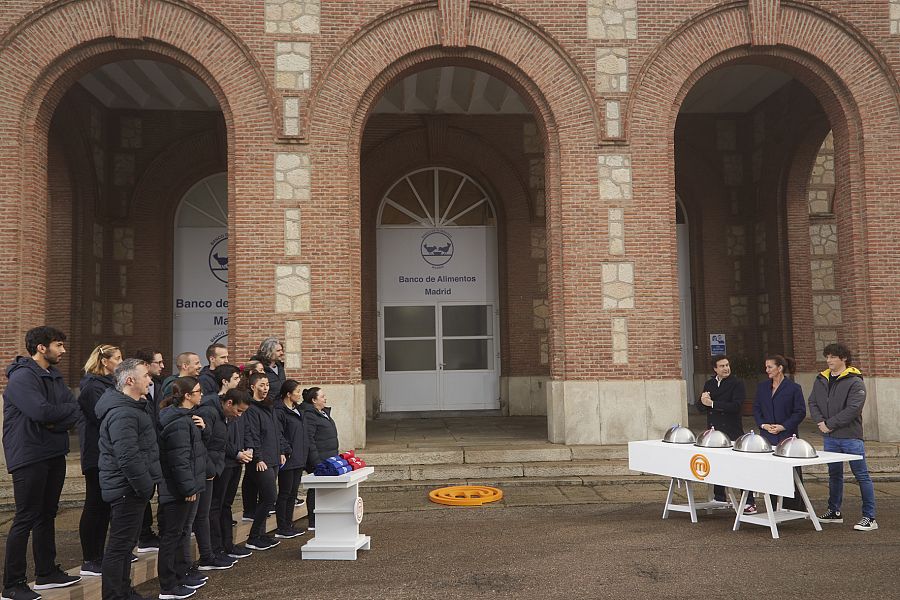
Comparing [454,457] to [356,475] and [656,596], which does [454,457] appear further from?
[656,596]

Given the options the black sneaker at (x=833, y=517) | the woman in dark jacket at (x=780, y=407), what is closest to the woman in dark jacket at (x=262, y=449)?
the woman in dark jacket at (x=780, y=407)

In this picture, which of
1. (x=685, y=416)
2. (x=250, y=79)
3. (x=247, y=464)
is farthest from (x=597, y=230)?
(x=247, y=464)

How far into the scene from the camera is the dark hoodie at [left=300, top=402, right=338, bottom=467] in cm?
730

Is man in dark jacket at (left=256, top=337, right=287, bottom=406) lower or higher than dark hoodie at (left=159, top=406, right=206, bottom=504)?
higher

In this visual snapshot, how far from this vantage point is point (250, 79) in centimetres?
1123

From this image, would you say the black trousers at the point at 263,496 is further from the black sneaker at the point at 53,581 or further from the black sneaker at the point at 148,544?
the black sneaker at the point at 53,581

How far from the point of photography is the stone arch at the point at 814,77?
11.6 meters

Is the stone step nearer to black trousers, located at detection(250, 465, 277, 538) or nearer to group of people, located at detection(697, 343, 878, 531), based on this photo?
black trousers, located at detection(250, 465, 277, 538)

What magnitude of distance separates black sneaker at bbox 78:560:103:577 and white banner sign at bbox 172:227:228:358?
1044 cm

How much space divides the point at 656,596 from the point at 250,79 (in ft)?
29.9

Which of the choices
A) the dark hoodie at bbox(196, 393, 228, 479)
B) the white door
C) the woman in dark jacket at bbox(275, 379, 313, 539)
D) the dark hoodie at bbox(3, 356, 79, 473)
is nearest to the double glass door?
the white door

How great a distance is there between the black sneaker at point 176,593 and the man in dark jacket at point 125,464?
15.1 inches

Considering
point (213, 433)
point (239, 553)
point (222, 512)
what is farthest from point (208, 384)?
point (239, 553)

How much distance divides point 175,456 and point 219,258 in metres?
11.4
